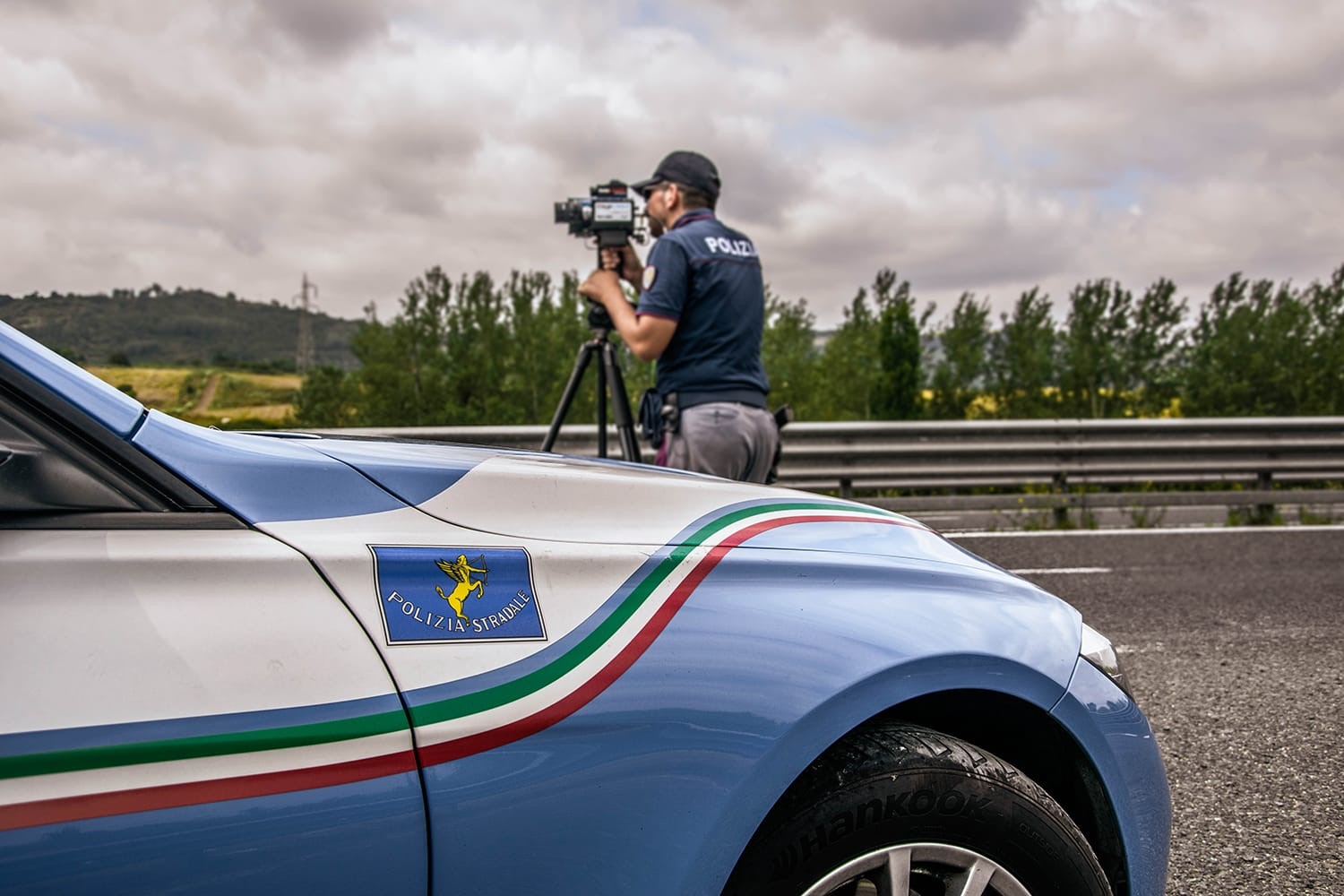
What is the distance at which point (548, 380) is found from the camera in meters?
30.3

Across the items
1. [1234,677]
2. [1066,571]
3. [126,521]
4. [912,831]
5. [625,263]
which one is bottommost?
[1234,677]

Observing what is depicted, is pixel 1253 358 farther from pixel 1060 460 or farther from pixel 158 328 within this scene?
pixel 158 328

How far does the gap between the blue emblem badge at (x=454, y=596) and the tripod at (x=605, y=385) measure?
2.75 m

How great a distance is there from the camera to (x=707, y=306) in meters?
3.37

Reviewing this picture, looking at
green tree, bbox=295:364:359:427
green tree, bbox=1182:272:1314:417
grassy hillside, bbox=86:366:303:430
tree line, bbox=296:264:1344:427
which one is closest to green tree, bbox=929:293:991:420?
tree line, bbox=296:264:1344:427

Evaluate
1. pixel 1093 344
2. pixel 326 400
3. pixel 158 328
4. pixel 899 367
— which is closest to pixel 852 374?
pixel 899 367

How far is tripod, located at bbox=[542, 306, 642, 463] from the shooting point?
159 inches

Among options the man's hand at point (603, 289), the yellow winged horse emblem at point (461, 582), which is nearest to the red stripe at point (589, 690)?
the yellow winged horse emblem at point (461, 582)

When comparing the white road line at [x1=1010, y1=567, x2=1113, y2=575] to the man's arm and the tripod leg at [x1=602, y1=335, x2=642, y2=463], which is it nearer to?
the tripod leg at [x1=602, y1=335, x2=642, y2=463]

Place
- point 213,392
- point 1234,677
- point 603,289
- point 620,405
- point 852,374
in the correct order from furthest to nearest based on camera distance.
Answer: point 852,374 → point 620,405 → point 1234,677 → point 603,289 → point 213,392

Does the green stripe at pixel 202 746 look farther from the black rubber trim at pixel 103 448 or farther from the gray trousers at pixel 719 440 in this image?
the gray trousers at pixel 719 440

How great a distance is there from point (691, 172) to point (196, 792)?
2.93m

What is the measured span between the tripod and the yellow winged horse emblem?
109 inches

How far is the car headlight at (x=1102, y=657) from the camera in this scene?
1.58 meters
